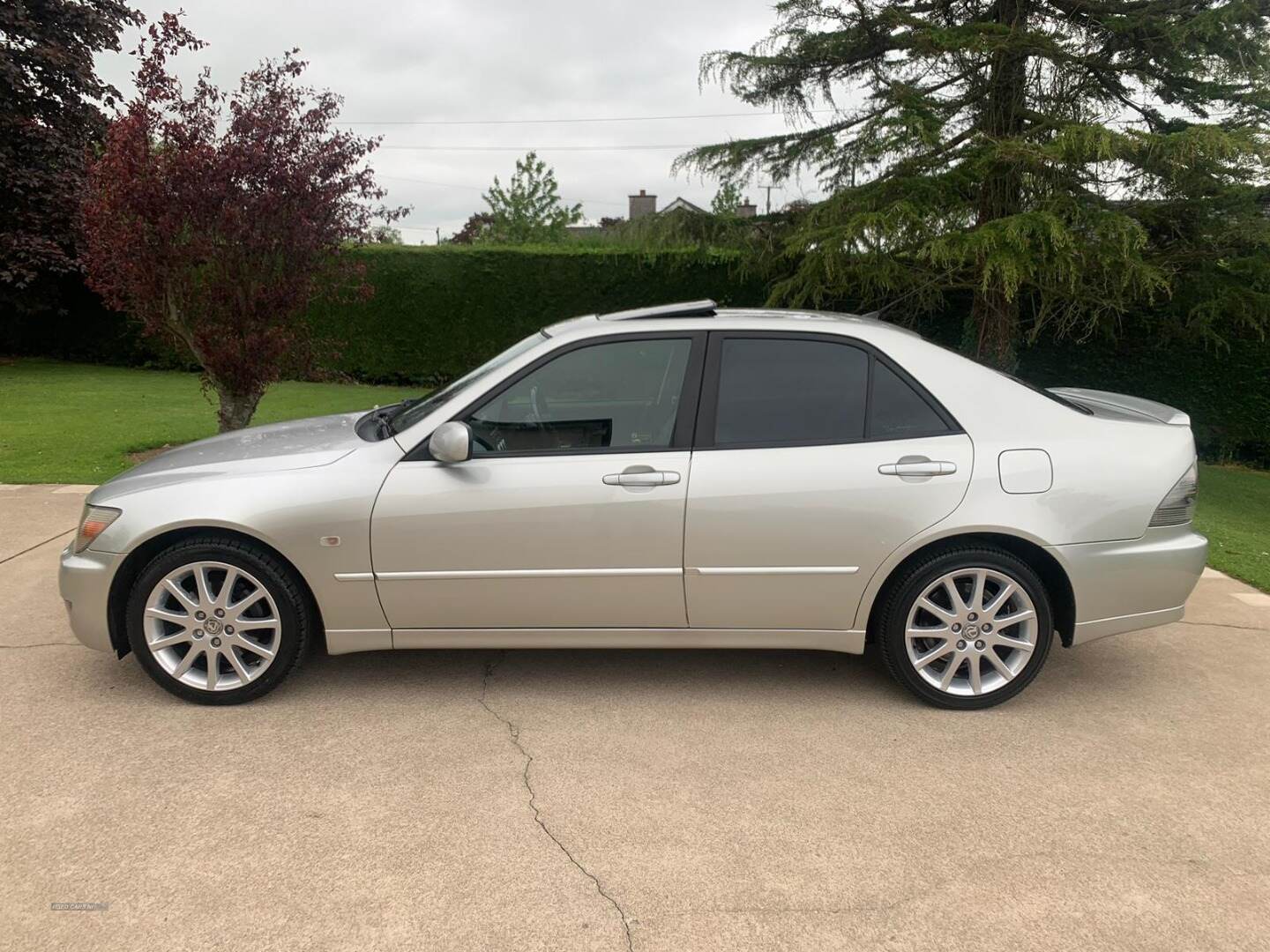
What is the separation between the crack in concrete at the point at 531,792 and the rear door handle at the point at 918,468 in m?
1.72

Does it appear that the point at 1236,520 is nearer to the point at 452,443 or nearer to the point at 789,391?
the point at 789,391

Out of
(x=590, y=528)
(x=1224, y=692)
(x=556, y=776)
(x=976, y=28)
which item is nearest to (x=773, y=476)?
(x=590, y=528)

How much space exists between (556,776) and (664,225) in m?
9.46

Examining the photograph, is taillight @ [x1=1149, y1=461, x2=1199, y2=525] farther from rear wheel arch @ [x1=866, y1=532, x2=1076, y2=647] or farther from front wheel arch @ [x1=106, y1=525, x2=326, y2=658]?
front wheel arch @ [x1=106, y1=525, x2=326, y2=658]

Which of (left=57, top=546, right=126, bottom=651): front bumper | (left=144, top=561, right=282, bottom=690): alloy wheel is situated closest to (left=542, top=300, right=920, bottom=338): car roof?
(left=144, top=561, right=282, bottom=690): alloy wheel

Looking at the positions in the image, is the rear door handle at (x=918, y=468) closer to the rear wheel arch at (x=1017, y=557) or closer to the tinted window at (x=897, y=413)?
the tinted window at (x=897, y=413)

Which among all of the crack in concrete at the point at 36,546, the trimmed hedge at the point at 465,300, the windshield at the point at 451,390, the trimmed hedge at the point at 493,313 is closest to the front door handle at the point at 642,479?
the windshield at the point at 451,390

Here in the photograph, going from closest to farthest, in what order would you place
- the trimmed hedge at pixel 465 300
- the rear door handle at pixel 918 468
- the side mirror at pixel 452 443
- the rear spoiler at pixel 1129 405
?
the side mirror at pixel 452 443, the rear door handle at pixel 918 468, the rear spoiler at pixel 1129 405, the trimmed hedge at pixel 465 300

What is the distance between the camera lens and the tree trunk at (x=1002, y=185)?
8.98 metres

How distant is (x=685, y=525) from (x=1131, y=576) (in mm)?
1796

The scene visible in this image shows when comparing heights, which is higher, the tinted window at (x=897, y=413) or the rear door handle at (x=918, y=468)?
the tinted window at (x=897, y=413)

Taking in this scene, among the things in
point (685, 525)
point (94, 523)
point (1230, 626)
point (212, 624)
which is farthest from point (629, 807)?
point (1230, 626)

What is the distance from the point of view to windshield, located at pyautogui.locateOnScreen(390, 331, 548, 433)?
3865 millimetres

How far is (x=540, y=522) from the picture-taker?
354 cm
